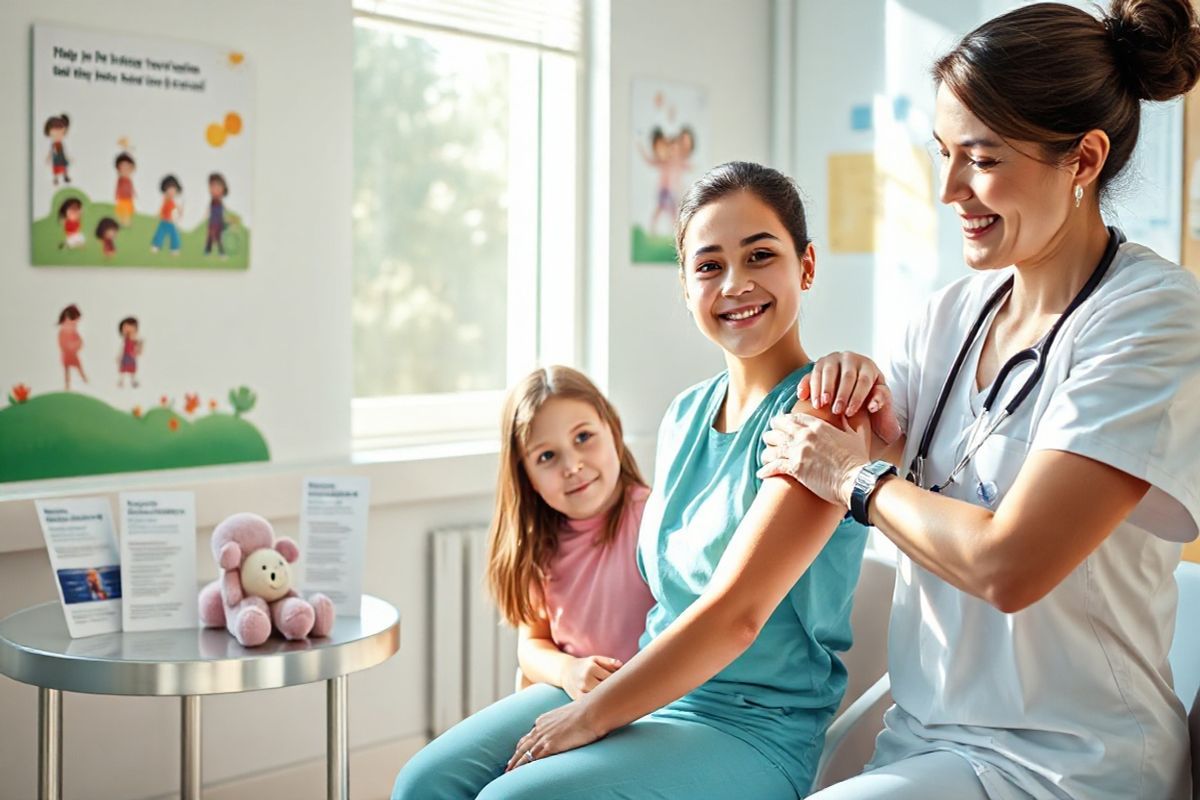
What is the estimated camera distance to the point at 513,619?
211cm

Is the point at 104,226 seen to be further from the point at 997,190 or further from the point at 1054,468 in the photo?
the point at 1054,468

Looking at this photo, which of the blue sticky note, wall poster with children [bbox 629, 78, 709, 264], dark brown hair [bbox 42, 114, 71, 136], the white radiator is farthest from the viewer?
the blue sticky note

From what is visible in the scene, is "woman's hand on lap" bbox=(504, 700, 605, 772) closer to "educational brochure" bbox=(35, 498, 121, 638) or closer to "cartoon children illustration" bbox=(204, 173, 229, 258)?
"educational brochure" bbox=(35, 498, 121, 638)

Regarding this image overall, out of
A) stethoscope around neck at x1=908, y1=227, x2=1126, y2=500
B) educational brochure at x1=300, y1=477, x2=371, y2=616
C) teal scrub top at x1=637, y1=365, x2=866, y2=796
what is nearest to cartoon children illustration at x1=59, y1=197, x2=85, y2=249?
educational brochure at x1=300, y1=477, x2=371, y2=616

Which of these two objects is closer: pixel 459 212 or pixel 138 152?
pixel 138 152

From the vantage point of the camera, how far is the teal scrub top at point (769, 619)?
1622 mm


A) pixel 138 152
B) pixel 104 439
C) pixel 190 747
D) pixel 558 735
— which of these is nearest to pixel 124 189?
pixel 138 152

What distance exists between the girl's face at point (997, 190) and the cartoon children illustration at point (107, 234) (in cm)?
179

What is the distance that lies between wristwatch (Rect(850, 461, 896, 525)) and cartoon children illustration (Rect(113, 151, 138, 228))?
1802 millimetres

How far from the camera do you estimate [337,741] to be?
6.75 feet

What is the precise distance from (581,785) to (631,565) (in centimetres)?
59

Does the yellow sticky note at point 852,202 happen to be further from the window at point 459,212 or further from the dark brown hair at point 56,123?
the dark brown hair at point 56,123

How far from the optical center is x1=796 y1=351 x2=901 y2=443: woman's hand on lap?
154 centimetres

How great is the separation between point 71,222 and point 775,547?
173cm
